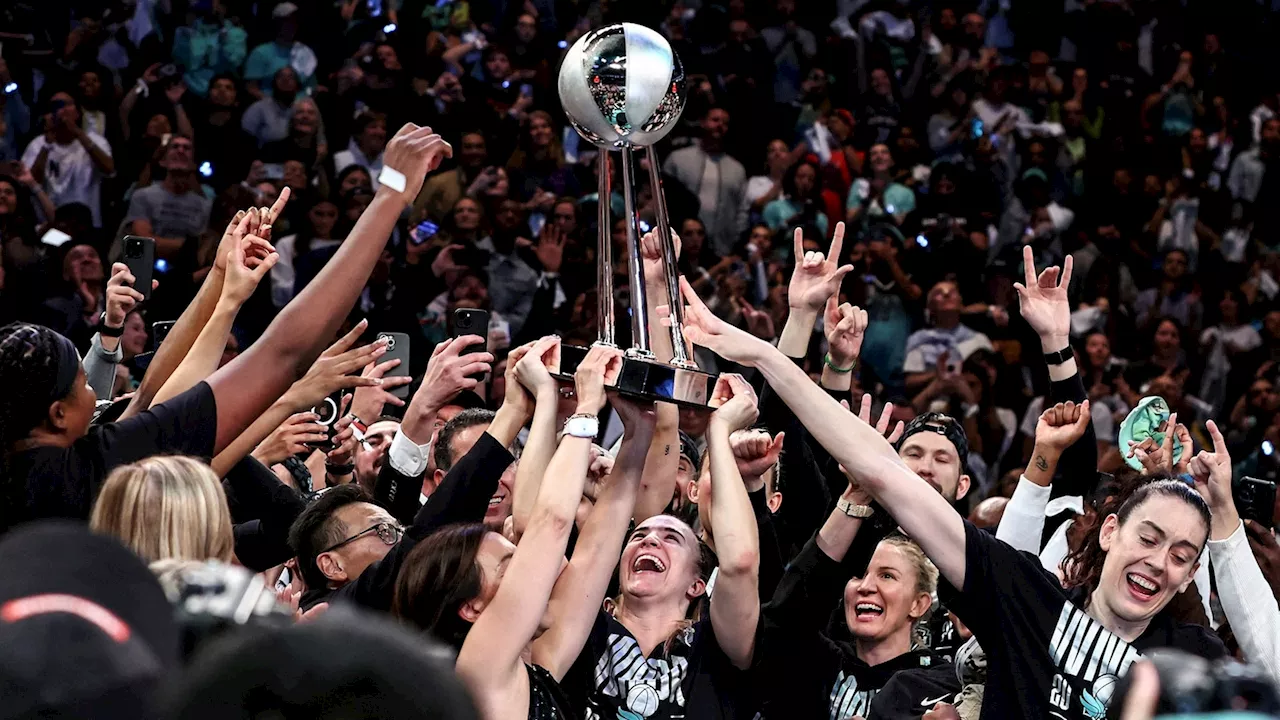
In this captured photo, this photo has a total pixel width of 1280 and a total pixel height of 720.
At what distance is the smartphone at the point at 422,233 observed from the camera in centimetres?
902

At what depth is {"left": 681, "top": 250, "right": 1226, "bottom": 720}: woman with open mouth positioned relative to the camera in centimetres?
319

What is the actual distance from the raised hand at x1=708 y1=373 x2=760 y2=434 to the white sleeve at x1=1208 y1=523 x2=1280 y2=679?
127cm

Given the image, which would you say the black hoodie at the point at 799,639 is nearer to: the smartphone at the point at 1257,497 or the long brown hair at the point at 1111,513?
the long brown hair at the point at 1111,513

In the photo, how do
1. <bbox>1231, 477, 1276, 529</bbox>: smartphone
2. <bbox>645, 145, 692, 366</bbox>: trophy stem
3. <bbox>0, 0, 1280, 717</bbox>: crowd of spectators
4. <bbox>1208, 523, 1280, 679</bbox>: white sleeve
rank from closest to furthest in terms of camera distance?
<bbox>645, 145, 692, 366</bbox>: trophy stem → <bbox>1208, 523, 1280, 679</bbox>: white sleeve → <bbox>1231, 477, 1276, 529</bbox>: smartphone → <bbox>0, 0, 1280, 717</bbox>: crowd of spectators

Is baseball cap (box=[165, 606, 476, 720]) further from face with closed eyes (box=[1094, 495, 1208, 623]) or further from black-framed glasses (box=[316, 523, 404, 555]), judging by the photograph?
black-framed glasses (box=[316, 523, 404, 555])

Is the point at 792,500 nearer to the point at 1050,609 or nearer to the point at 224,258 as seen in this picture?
the point at 1050,609

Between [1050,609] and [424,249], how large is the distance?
245 inches

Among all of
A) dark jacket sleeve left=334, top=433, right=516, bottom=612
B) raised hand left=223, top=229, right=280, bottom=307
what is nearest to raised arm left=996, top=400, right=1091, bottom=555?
dark jacket sleeve left=334, top=433, right=516, bottom=612

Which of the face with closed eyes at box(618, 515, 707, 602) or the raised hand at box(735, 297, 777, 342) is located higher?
the raised hand at box(735, 297, 777, 342)

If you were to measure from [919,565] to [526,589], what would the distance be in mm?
1641

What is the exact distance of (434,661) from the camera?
1171 mm

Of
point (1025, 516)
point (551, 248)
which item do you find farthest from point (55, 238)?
point (1025, 516)

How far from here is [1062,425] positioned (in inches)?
157

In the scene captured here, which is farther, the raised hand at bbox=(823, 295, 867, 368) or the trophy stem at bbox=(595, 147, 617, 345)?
the raised hand at bbox=(823, 295, 867, 368)
